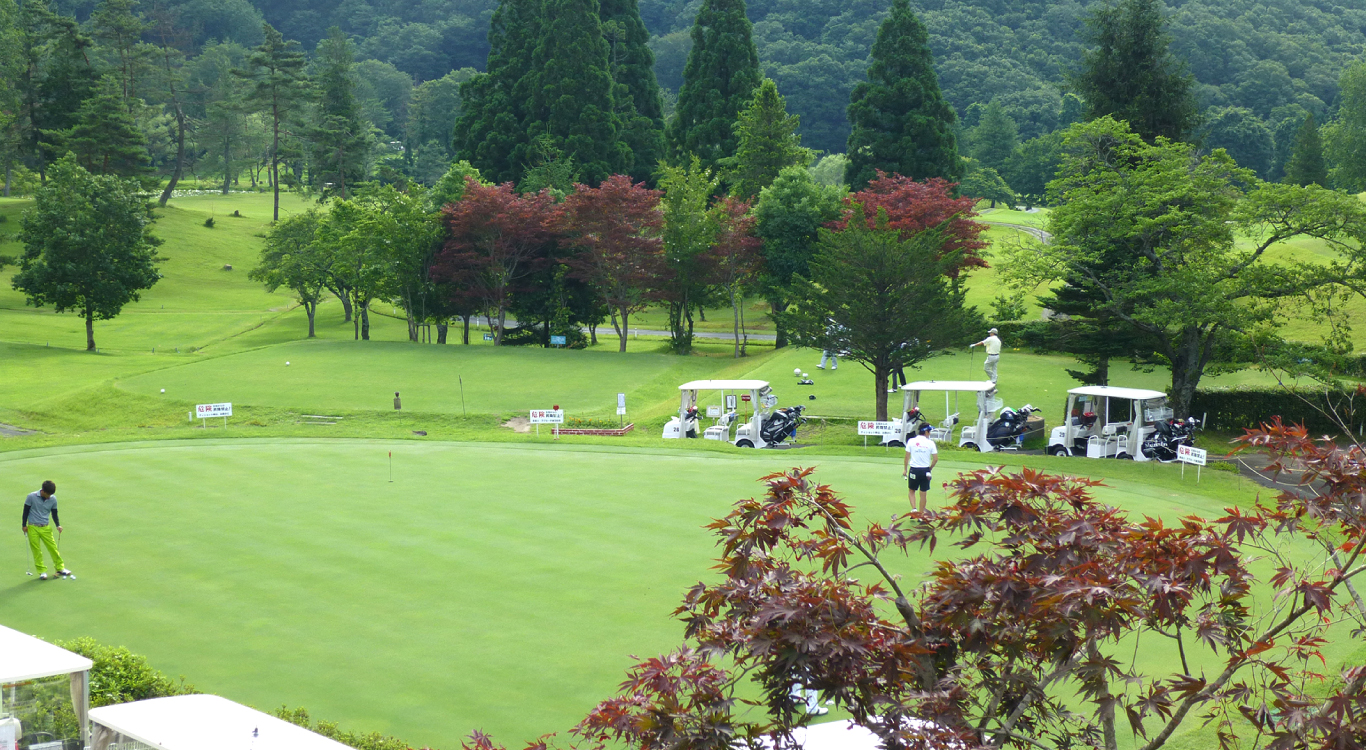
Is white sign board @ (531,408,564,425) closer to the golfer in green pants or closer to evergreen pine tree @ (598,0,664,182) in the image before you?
the golfer in green pants

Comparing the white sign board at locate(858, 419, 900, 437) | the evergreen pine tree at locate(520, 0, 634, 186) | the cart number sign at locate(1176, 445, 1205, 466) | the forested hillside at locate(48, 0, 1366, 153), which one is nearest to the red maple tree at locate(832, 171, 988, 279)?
the white sign board at locate(858, 419, 900, 437)

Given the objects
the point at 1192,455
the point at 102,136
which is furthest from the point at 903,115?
the point at 102,136

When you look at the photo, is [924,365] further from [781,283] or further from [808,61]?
[808,61]

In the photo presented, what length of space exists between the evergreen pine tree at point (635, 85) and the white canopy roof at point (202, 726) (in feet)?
197

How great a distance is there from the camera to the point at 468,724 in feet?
30.2

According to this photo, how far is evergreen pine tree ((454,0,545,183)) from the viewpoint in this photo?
62.0 metres

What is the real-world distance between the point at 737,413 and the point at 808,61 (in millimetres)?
88298

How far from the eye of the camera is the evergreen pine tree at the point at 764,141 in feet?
194

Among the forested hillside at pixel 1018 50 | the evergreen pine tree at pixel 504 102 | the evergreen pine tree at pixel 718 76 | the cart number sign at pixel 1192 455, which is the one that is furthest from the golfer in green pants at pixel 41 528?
the forested hillside at pixel 1018 50

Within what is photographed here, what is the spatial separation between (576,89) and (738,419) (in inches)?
1455

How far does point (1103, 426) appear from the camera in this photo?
2516 centimetres

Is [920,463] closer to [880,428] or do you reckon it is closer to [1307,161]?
[880,428]

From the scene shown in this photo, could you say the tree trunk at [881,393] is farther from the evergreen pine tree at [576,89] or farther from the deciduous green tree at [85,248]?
the deciduous green tree at [85,248]

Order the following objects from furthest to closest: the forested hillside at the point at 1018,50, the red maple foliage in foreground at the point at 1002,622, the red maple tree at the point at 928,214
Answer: the forested hillside at the point at 1018,50
the red maple tree at the point at 928,214
the red maple foliage in foreground at the point at 1002,622
